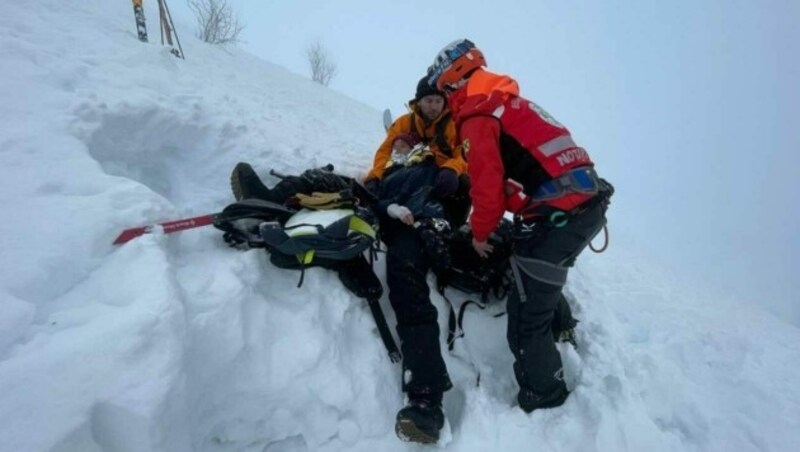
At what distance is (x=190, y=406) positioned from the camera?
2.37 metres

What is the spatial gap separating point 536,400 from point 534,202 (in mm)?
1522

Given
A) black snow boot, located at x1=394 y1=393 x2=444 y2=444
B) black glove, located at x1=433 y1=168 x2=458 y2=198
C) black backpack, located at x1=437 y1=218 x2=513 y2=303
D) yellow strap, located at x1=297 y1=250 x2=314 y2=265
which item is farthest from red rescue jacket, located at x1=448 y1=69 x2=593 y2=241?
black snow boot, located at x1=394 y1=393 x2=444 y2=444

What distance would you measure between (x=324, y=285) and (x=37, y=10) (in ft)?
17.4

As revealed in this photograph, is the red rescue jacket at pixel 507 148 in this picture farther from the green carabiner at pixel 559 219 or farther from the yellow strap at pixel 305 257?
the yellow strap at pixel 305 257

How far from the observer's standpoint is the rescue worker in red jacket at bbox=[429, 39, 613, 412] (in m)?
3.25

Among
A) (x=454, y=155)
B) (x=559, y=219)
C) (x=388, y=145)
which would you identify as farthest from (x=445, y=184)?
(x=388, y=145)

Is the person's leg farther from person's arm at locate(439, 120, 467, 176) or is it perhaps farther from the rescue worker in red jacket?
person's arm at locate(439, 120, 467, 176)

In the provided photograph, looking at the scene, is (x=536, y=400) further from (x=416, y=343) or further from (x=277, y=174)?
(x=277, y=174)

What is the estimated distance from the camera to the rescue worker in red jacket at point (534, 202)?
3246 millimetres

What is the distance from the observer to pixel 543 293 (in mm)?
3277

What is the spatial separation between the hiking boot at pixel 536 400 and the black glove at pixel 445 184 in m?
1.94

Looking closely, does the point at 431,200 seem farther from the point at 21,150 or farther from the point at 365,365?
the point at 21,150

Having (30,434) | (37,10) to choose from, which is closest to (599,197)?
(30,434)

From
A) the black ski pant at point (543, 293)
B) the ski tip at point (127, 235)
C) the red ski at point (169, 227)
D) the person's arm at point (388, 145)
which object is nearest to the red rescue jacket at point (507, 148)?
the black ski pant at point (543, 293)
